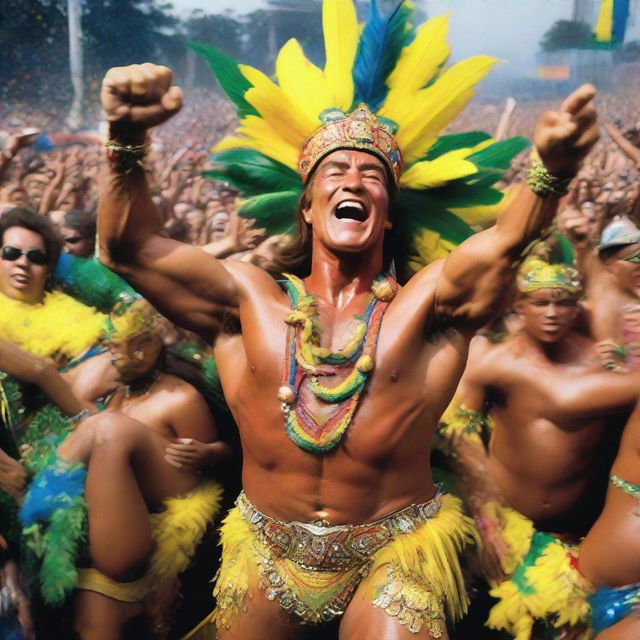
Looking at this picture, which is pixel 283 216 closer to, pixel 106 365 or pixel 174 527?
pixel 106 365

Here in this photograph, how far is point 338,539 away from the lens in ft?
6.99

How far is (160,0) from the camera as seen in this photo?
128 inches

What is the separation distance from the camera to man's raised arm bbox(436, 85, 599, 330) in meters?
1.78

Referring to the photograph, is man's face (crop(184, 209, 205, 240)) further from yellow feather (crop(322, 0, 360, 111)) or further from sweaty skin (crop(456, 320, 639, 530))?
sweaty skin (crop(456, 320, 639, 530))

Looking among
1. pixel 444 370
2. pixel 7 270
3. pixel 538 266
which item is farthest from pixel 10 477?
pixel 538 266

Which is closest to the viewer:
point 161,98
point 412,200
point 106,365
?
point 161,98

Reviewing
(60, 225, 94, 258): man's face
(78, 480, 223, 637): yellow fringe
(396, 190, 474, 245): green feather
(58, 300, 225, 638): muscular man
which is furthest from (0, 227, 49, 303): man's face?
(396, 190, 474, 245): green feather

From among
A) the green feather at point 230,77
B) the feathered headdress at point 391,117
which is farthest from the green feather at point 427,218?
the green feather at point 230,77

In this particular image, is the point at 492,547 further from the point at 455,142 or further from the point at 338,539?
the point at 455,142

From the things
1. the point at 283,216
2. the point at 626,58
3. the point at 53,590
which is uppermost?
the point at 626,58

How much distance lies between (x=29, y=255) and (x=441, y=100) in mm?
1340

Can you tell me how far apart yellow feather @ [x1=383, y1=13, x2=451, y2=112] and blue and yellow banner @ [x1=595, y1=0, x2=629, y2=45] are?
1013 millimetres

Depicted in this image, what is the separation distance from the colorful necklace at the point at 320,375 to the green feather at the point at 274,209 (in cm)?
44

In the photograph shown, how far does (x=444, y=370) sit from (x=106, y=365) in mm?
1064
